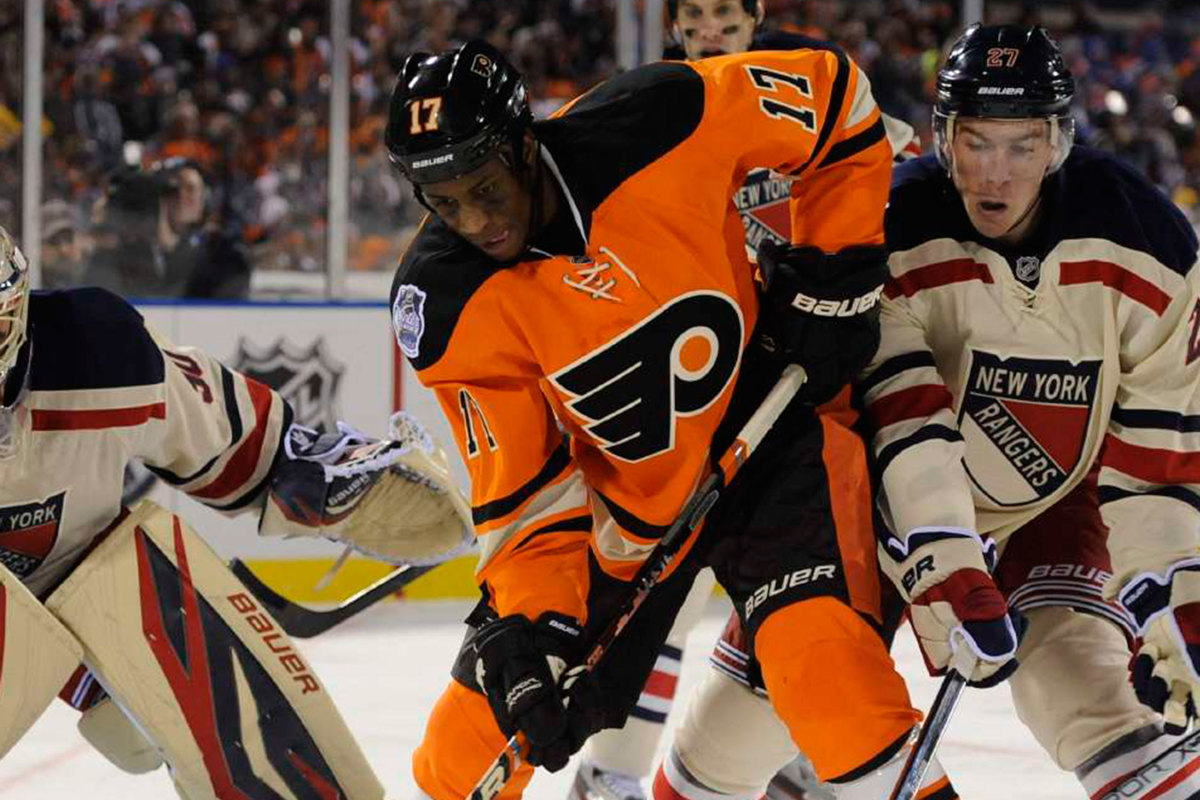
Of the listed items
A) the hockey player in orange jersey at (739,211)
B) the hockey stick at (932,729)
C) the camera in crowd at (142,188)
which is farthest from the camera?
the camera in crowd at (142,188)

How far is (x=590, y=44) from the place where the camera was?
221 inches

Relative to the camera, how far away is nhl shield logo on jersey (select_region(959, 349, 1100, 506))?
211 cm

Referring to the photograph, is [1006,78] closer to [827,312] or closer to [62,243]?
[827,312]

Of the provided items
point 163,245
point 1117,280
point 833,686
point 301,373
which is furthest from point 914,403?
point 163,245

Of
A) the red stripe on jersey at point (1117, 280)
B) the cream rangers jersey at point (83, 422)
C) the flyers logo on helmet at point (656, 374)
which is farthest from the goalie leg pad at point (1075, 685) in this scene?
the cream rangers jersey at point (83, 422)

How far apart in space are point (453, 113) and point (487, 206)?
102 mm

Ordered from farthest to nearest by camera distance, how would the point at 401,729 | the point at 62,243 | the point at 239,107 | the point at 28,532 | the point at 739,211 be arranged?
the point at 239,107, the point at 62,243, the point at 401,729, the point at 739,211, the point at 28,532

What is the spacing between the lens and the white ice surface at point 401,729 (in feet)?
10.0

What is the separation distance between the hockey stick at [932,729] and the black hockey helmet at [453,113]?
722mm

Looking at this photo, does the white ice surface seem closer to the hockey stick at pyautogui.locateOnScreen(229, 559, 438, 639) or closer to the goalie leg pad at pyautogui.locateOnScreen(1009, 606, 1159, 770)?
the hockey stick at pyautogui.locateOnScreen(229, 559, 438, 639)

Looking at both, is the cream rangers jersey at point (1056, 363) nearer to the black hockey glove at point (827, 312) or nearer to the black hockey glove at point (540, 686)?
the black hockey glove at point (827, 312)

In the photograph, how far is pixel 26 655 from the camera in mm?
2105

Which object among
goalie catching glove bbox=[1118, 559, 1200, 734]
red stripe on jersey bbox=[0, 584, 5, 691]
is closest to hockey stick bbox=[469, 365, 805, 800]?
goalie catching glove bbox=[1118, 559, 1200, 734]

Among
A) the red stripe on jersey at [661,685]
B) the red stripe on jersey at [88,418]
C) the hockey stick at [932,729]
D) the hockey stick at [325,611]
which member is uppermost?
the red stripe on jersey at [88,418]
